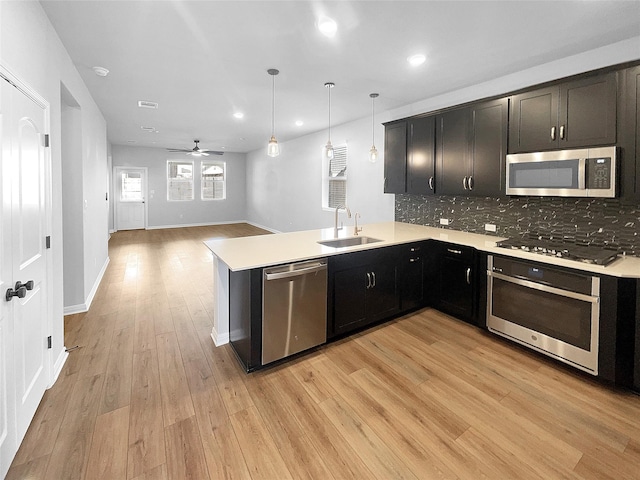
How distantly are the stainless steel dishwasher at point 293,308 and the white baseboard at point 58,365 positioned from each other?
153cm

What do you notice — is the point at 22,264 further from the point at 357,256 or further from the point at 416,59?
the point at 416,59

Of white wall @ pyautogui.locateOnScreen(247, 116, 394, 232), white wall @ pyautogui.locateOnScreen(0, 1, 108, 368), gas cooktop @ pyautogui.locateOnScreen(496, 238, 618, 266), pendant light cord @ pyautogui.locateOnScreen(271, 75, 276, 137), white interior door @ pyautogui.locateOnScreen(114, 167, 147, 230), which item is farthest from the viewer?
white interior door @ pyautogui.locateOnScreen(114, 167, 147, 230)

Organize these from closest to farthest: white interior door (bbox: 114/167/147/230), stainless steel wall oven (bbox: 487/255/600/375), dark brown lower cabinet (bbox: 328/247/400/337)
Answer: stainless steel wall oven (bbox: 487/255/600/375)
dark brown lower cabinet (bbox: 328/247/400/337)
white interior door (bbox: 114/167/147/230)

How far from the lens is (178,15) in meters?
2.30

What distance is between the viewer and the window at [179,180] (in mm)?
10414

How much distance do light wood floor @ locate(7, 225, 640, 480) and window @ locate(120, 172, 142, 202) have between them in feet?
26.2

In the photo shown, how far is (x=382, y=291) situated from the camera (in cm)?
322

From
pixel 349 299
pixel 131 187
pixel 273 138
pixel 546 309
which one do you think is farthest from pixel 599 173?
pixel 131 187

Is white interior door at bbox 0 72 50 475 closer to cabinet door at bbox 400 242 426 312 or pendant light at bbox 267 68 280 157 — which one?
pendant light at bbox 267 68 280 157

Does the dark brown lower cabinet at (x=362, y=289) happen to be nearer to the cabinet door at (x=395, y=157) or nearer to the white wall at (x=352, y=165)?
the cabinet door at (x=395, y=157)

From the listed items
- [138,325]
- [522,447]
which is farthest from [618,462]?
[138,325]

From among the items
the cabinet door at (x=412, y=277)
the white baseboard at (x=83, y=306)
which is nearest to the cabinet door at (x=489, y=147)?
the cabinet door at (x=412, y=277)

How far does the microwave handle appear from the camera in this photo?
2514 mm

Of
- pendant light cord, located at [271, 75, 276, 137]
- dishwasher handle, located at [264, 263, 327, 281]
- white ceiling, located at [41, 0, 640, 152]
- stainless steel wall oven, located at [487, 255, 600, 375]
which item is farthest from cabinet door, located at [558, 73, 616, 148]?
pendant light cord, located at [271, 75, 276, 137]
